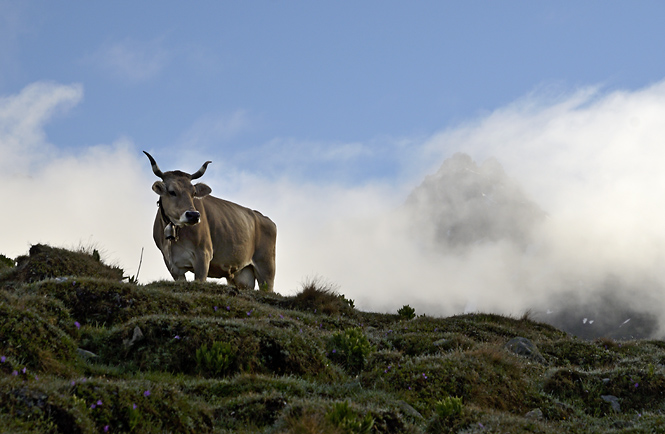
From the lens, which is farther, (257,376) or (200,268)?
(200,268)

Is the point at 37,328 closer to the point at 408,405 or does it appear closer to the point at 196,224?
the point at 408,405

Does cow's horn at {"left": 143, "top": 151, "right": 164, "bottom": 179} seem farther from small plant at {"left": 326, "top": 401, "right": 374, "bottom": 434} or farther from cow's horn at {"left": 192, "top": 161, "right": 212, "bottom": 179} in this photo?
small plant at {"left": 326, "top": 401, "right": 374, "bottom": 434}

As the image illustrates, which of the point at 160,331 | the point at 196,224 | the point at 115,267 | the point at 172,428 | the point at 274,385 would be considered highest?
the point at 196,224

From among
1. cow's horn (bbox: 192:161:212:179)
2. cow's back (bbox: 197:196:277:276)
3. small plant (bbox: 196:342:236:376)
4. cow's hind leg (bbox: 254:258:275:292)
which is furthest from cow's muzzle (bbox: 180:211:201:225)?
small plant (bbox: 196:342:236:376)

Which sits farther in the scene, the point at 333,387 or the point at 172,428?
the point at 333,387

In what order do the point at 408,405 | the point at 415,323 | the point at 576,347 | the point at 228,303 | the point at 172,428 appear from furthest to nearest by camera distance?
1. the point at 415,323
2. the point at 576,347
3. the point at 228,303
4. the point at 408,405
5. the point at 172,428

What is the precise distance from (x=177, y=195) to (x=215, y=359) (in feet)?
31.9

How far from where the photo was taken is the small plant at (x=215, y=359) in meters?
10.7

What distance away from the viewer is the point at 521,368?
13.2 meters

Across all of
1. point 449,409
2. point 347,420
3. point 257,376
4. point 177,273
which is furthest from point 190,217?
point 347,420

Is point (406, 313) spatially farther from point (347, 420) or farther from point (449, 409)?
point (347, 420)

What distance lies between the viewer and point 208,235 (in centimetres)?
2125

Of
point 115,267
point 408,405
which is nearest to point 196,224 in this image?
point 115,267

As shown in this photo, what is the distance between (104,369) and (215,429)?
3100 millimetres
